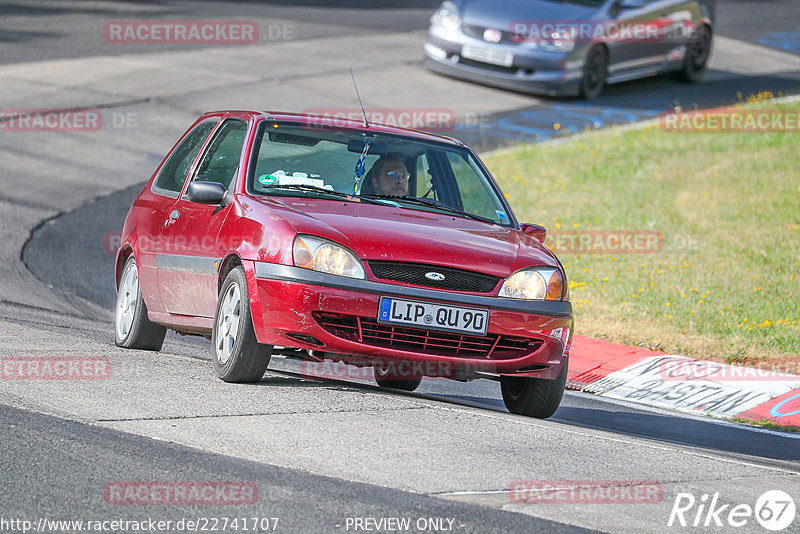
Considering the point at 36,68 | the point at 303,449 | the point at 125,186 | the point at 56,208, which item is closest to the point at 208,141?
the point at 303,449

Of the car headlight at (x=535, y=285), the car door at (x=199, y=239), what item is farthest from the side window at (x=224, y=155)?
the car headlight at (x=535, y=285)

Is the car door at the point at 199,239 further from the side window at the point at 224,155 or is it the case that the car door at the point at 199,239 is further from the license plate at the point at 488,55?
the license plate at the point at 488,55

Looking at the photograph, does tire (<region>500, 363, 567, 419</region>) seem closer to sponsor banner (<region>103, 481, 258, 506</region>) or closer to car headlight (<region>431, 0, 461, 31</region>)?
sponsor banner (<region>103, 481, 258, 506</region>)

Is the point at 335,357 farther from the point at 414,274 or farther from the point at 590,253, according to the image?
the point at 590,253

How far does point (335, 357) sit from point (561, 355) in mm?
1335

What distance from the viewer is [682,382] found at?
1005cm

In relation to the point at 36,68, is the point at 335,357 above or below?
above

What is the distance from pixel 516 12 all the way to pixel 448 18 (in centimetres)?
111

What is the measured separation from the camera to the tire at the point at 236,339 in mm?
6926

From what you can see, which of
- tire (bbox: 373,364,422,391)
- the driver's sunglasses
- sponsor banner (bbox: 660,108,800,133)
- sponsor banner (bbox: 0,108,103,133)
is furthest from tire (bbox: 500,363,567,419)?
sponsor banner (bbox: 660,108,800,133)

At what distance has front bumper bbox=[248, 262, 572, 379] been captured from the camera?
22.2ft

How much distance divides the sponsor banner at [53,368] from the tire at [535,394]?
235cm

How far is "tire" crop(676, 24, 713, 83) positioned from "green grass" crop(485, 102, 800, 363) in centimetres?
256

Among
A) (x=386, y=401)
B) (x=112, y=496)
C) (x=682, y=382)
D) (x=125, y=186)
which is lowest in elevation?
(x=125, y=186)
